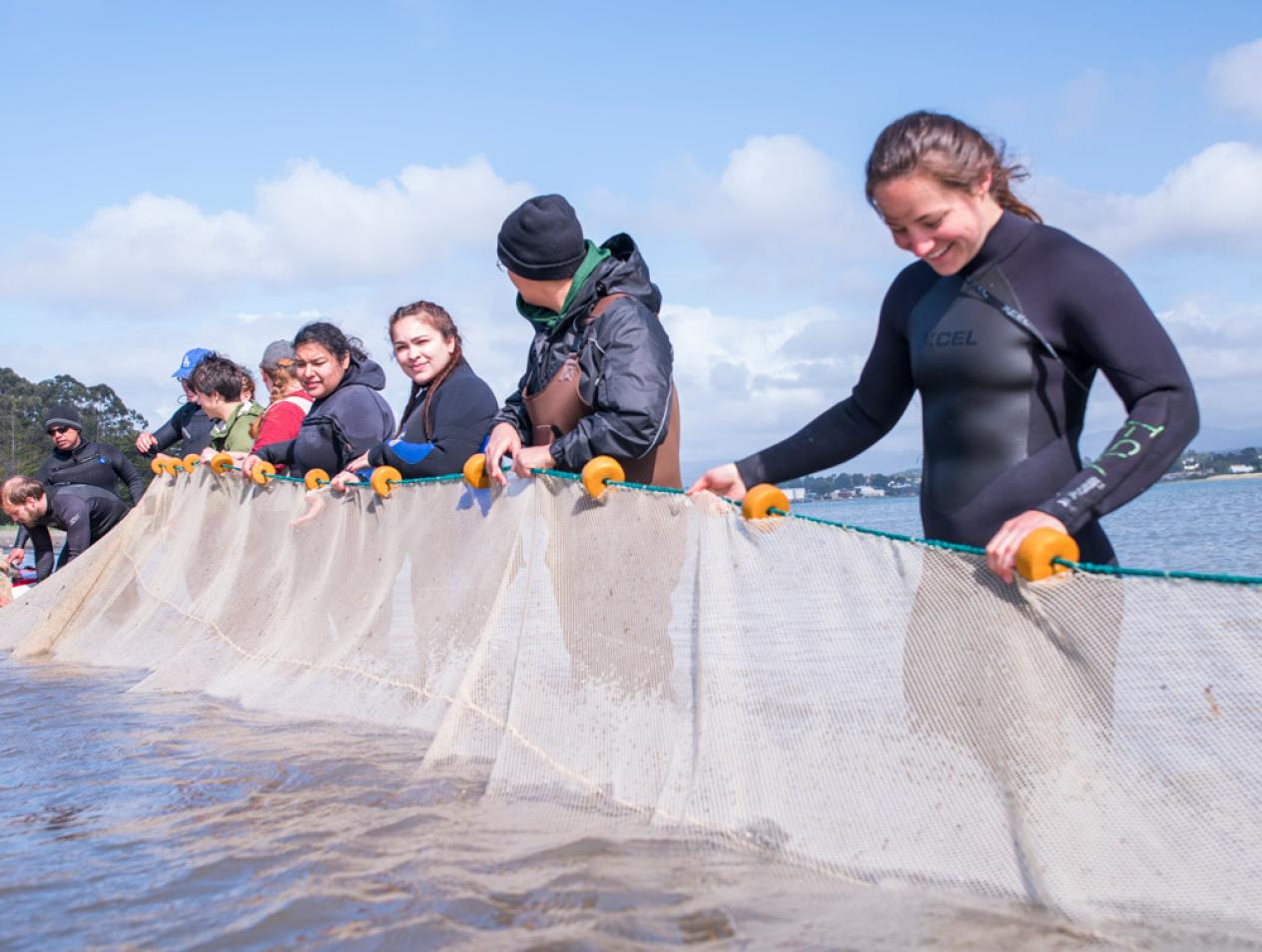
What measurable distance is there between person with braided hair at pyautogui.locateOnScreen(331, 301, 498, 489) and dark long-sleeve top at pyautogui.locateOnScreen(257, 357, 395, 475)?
1.02m

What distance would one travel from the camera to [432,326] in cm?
559

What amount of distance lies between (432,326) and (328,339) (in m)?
1.38

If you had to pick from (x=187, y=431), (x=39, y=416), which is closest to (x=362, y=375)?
(x=187, y=431)

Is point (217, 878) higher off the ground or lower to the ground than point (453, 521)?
lower

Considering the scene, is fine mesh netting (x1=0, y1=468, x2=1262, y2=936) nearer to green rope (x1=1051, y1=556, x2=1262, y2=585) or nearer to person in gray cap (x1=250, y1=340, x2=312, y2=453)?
green rope (x1=1051, y1=556, x2=1262, y2=585)

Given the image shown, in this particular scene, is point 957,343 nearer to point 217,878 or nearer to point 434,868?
point 434,868

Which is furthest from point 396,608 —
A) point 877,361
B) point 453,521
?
point 877,361

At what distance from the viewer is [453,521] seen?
475 cm

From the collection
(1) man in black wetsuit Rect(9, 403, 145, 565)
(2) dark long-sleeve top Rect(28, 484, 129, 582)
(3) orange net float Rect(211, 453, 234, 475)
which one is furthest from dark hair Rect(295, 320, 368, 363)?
(1) man in black wetsuit Rect(9, 403, 145, 565)

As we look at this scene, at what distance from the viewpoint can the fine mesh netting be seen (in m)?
2.20

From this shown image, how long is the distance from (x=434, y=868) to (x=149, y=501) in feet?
20.1

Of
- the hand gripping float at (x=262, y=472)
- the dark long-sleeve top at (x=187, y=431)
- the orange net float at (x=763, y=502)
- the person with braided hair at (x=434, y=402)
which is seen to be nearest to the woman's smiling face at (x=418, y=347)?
the person with braided hair at (x=434, y=402)

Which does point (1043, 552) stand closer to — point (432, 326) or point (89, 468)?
point (432, 326)

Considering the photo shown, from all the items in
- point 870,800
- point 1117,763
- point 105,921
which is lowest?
point 105,921
